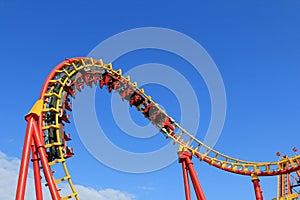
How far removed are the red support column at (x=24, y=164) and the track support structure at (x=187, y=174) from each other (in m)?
6.94

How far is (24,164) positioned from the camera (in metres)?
12.2

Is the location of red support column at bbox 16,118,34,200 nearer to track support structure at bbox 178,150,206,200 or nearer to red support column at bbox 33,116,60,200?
red support column at bbox 33,116,60,200

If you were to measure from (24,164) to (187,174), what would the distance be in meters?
7.59

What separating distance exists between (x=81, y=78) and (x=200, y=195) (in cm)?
711

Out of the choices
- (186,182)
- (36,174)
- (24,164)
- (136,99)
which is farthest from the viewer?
(136,99)

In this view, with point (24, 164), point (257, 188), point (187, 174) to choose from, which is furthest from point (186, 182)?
point (24, 164)

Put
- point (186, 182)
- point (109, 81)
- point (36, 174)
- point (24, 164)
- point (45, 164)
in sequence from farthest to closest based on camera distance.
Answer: point (109, 81)
point (186, 182)
point (36, 174)
point (45, 164)
point (24, 164)

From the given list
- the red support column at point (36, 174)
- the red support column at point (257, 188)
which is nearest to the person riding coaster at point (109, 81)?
the red support column at point (36, 174)

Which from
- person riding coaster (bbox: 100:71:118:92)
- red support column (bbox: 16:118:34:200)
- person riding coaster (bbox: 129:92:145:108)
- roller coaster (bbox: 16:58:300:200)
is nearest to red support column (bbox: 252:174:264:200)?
roller coaster (bbox: 16:58:300:200)

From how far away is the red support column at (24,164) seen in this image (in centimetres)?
1167

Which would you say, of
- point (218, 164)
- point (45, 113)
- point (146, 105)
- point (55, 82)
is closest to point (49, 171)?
point (45, 113)

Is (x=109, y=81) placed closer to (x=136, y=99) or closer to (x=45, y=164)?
(x=136, y=99)

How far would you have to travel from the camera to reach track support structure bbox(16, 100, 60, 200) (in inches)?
475

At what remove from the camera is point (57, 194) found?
1238 centimetres
